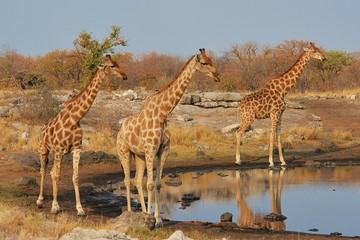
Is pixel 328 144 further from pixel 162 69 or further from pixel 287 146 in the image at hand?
pixel 162 69

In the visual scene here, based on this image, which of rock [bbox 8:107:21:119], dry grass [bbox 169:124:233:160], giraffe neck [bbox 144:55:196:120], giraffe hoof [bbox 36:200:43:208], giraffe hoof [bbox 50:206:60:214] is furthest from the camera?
rock [bbox 8:107:21:119]

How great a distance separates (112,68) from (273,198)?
5291 millimetres

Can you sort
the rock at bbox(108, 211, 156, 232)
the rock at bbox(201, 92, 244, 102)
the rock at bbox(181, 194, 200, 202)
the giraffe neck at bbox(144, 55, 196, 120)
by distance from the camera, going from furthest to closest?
1. the rock at bbox(201, 92, 244, 102)
2. the rock at bbox(181, 194, 200, 202)
3. the giraffe neck at bbox(144, 55, 196, 120)
4. the rock at bbox(108, 211, 156, 232)

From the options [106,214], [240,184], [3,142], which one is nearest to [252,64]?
[3,142]

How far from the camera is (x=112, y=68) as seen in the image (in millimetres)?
13141

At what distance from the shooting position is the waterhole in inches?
510

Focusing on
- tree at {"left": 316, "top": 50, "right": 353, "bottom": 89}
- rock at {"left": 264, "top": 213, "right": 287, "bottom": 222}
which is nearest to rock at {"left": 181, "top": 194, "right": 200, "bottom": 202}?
rock at {"left": 264, "top": 213, "right": 287, "bottom": 222}

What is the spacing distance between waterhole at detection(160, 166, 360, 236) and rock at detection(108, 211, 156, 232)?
2422 millimetres

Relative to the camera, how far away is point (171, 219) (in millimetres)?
13102

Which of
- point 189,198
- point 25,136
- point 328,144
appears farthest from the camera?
point 328,144

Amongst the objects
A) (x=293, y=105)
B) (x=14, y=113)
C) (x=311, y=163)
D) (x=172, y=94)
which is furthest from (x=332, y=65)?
(x=172, y=94)

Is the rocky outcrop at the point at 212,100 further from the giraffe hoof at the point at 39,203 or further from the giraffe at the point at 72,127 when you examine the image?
the giraffe at the point at 72,127

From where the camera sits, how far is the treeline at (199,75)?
1731 inches

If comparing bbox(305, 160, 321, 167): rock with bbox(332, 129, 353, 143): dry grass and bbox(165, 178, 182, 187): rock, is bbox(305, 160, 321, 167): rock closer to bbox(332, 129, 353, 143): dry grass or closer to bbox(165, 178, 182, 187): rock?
bbox(165, 178, 182, 187): rock
